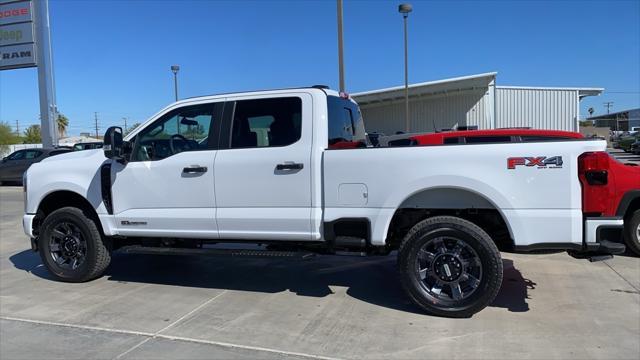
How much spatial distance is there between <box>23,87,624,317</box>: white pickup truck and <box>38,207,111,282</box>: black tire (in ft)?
0.06

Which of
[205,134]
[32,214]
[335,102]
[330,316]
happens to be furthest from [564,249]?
[32,214]

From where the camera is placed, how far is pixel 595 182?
4566mm

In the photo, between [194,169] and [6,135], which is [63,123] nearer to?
[6,135]

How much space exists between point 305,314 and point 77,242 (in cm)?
307

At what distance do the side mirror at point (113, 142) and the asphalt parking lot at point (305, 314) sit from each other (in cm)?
154

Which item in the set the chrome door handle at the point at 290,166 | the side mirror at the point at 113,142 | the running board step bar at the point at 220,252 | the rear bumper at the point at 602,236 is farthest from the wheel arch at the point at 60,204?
the rear bumper at the point at 602,236

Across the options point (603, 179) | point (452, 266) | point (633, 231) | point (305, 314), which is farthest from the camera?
point (633, 231)

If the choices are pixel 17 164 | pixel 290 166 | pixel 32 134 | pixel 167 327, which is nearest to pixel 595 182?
pixel 290 166

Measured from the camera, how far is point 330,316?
508 cm

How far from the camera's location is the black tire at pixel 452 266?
4.83 metres

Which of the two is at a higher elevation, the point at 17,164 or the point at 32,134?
the point at 32,134

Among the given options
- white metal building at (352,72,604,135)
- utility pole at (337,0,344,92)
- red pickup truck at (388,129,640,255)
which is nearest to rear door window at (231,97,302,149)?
red pickup truck at (388,129,640,255)

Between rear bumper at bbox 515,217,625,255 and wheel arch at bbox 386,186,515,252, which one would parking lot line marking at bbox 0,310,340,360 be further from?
rear bumper at bbox 515,217,625,255

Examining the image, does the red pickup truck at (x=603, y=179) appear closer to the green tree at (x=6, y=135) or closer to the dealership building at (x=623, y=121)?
the green tree at (x=6, y=135)
